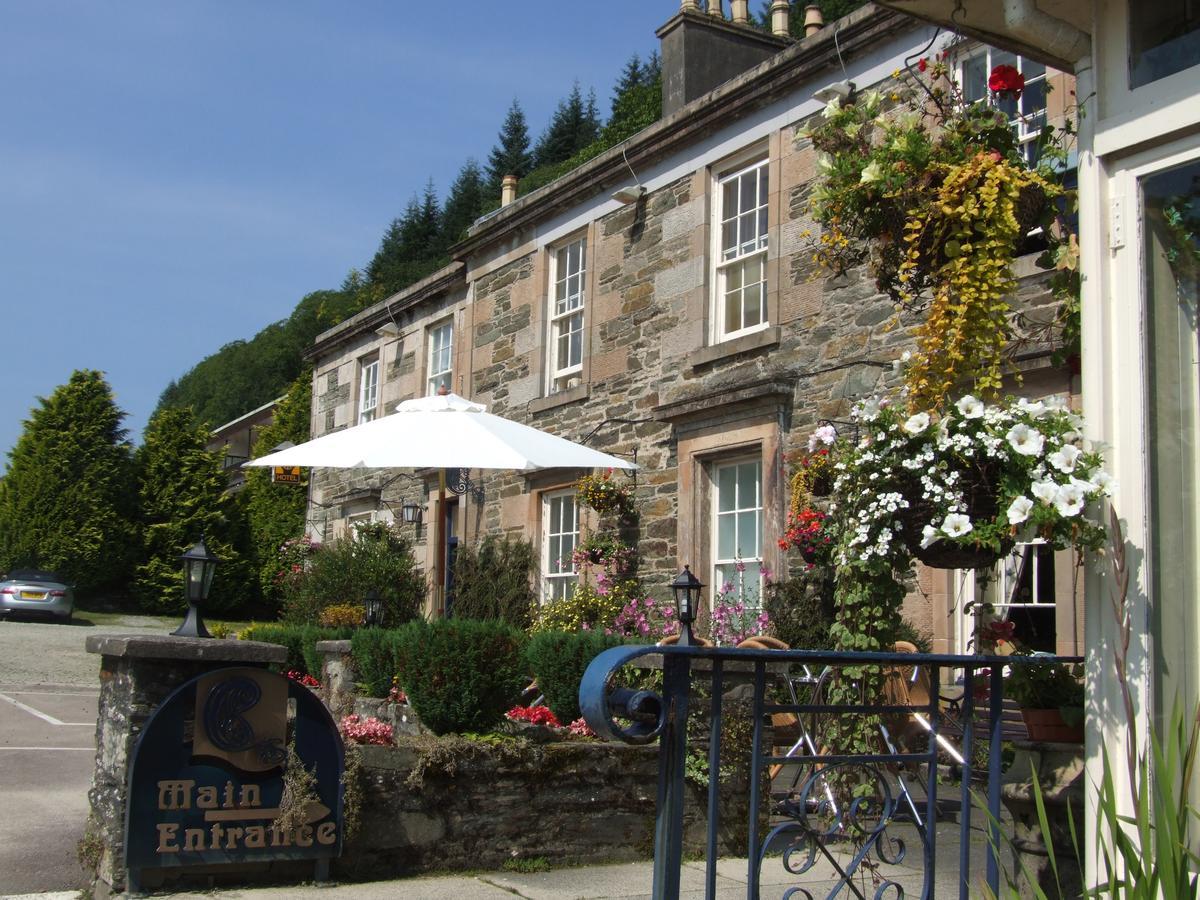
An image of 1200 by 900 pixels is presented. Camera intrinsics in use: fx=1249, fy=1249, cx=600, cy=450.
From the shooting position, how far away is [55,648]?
18.0 meters

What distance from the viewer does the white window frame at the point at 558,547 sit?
45.9 ft

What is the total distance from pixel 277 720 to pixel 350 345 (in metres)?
16.6

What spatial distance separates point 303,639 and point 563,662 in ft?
16.0

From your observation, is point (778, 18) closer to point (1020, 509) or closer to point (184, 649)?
point (184, 649)

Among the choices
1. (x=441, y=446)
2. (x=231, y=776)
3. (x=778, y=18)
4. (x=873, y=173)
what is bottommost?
(x=231, y=776)

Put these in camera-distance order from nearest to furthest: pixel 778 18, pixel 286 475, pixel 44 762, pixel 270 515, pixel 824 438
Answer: pixel 824 438
pixel 44 762
pixel 778 18
pixel 286 475
pixel 270 515

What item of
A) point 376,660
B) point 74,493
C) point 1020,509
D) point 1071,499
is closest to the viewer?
point 1071,499

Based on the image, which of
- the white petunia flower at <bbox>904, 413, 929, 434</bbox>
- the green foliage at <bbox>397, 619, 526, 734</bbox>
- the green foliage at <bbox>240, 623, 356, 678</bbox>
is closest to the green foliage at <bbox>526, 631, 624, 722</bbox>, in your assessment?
the green foliage at <bbox>397, 619, 526, 734</bbox>

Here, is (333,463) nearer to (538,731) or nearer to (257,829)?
(538,731)

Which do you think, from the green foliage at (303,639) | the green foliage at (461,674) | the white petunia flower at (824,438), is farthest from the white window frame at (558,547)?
the white petunia flower at (824,438)

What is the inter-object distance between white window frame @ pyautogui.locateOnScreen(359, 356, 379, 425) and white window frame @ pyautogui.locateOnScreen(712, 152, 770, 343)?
9165 mm

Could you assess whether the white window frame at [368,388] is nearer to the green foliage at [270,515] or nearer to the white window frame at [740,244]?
the green foliage at [270,515]

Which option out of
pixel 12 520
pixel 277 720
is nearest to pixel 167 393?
pixel 12 520

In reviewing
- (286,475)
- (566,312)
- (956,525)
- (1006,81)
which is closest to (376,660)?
→ (956,525)
